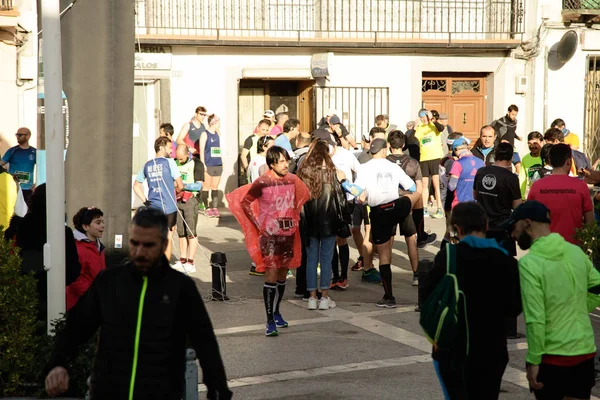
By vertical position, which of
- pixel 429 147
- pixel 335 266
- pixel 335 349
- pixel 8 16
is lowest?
pixel 335 349

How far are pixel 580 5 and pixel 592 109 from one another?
2.35 m

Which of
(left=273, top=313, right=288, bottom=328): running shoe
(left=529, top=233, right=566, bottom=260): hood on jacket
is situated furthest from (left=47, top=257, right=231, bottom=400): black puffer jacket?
(left=273, top=313, right=288, bottom=328): running shoe

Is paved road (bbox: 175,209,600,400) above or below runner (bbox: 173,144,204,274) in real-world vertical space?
below

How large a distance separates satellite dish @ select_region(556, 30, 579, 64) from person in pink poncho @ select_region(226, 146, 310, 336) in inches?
528

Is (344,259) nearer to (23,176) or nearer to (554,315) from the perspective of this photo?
(23,176)

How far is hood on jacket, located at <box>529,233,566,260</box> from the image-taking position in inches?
223

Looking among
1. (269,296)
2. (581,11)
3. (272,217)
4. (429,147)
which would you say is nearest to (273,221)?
(272,217)

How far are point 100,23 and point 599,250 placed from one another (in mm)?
4981

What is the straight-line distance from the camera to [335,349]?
9.20 meters

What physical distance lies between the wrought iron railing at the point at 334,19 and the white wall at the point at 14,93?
224 centimetres

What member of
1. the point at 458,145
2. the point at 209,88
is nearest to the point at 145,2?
the point at 209,88

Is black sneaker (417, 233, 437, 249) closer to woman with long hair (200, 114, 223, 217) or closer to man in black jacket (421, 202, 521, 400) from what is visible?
woman with long hair (200, 114, 223, 217)

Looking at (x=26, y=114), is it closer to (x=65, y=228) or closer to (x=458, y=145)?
(x=458, y=145)

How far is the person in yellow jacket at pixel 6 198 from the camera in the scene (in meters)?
9.40
